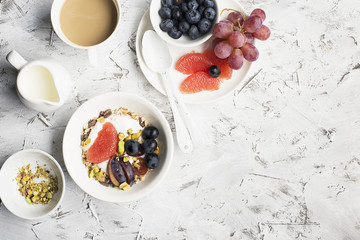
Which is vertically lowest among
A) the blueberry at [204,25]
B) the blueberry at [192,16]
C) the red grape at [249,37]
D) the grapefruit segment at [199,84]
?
the grapefruit segment at [199,84]

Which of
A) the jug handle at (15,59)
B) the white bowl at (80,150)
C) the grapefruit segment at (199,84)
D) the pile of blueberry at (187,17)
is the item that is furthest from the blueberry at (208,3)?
the jug handle at (15,59)

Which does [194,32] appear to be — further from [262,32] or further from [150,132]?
[150,132]

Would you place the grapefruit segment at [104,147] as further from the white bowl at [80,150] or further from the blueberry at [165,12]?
the blueberry at [165,12]

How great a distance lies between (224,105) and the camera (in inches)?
46.5

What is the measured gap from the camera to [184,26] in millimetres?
1061

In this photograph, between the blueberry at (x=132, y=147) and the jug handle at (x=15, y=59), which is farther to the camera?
the blueberry at (x=132, y=147)

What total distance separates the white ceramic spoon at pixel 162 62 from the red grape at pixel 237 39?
0.20m

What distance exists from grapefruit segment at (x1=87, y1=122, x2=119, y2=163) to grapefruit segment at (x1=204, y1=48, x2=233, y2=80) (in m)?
0.39

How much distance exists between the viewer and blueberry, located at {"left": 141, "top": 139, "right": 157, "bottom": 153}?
1084 mm

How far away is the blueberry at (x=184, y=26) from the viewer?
1059 mm

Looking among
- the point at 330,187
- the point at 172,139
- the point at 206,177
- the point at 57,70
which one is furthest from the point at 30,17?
the point at 330,187

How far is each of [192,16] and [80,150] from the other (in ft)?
1.76

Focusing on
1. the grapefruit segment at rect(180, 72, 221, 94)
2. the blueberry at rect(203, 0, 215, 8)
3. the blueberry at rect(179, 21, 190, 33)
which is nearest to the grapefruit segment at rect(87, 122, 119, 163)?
the grapefruit segment at rect(180, 72, 221, 94)

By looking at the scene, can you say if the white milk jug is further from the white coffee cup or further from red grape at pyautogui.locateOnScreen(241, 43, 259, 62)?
red grape at pyautogui.locateOnScreen(241, 43, 259, 62)
